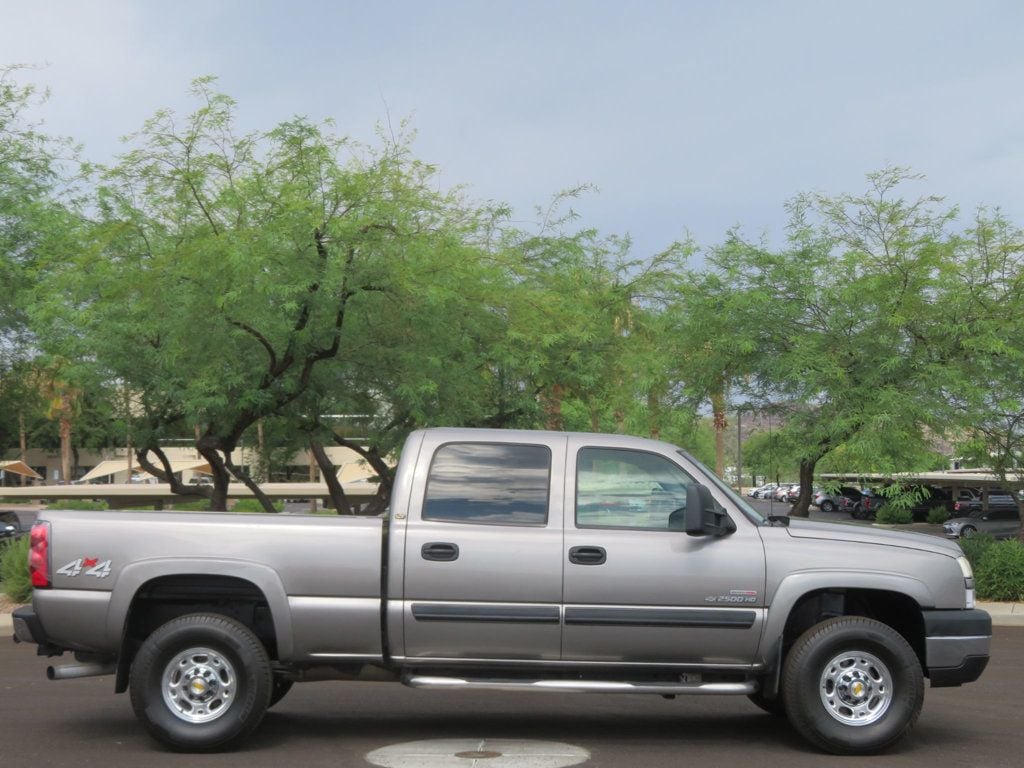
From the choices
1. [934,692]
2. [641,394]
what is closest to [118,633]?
[934,692]

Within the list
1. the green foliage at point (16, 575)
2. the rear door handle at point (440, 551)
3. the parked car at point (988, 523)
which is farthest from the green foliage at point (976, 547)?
the parked car at point (988, 523)

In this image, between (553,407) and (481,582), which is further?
(553,407)

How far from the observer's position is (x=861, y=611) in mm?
7902

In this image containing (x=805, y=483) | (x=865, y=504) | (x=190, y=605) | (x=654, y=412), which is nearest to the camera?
(x=190, y=605)

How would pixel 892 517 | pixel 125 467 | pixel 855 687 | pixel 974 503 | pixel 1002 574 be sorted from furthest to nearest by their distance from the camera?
pixel 125 467
pixel 892 517
pixel 974 503
pixel 1002 574
pixel 855 687

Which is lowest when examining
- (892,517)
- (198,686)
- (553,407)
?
(892,517)

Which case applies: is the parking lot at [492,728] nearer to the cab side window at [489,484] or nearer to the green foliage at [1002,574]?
the cab side window at [489,484]

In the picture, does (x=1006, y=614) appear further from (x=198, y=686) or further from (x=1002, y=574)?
(x=198, y=686)

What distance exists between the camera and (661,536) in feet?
24.1

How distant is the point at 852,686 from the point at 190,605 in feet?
13.6

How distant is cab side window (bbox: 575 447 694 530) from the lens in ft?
24.4

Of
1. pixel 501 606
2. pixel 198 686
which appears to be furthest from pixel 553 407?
pixel 198 686

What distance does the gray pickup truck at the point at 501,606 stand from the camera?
716cm

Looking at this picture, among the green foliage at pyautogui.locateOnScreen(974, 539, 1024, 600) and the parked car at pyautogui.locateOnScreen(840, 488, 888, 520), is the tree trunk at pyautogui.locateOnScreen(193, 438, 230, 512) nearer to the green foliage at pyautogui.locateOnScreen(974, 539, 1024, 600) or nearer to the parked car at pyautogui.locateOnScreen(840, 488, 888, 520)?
the green foliage at pyautogui.locateOnScreen(974, 539, 1024, 600)
